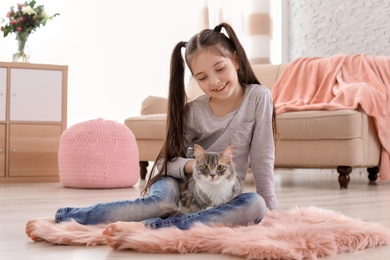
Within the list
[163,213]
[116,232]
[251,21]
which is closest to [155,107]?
[251,21]

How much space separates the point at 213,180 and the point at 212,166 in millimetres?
40

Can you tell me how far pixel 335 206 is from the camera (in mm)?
2395

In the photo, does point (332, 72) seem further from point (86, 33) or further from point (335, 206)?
point (86, 33)

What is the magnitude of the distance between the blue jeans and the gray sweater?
0.20 metres

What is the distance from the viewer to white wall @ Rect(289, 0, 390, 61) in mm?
4301

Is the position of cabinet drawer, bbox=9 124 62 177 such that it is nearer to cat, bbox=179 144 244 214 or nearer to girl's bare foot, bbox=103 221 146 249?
cat, bbox=179 144 244 214

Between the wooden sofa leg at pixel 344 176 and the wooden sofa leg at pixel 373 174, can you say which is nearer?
the wooden sofa leg at pixel 344 176

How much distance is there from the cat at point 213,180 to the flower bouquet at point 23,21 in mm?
2774

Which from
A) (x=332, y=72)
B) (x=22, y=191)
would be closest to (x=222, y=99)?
(x=22, y=191)

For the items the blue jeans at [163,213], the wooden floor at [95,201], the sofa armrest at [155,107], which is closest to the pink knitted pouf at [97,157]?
→ the wooden floor at [95,201]

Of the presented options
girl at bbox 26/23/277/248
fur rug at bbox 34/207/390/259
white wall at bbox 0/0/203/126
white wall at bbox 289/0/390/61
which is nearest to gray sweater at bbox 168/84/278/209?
girl at bbox 26/23/277/248

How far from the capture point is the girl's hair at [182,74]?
1.84m

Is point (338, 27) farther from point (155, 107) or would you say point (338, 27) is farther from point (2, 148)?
point (2, 148)

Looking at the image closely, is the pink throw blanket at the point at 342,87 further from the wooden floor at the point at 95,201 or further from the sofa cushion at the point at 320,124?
the wooden floor at the point at 95,201
